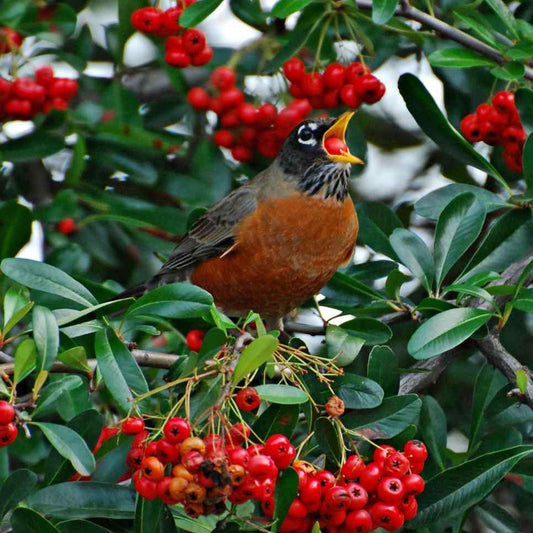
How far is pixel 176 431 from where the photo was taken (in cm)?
190

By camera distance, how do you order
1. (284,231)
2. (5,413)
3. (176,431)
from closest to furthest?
(176,431) → (5,413) → (284,231)

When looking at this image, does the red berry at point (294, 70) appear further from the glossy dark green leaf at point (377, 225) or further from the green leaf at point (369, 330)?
the green leaf at point (369, 330)

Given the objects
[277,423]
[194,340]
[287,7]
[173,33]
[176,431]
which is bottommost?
[194,340]

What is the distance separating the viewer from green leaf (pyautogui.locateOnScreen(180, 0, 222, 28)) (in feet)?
9.63

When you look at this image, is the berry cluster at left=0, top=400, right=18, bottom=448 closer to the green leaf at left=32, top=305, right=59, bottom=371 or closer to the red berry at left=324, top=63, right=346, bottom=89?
the green leaf at left=32, top=305, right=59, bottom=371

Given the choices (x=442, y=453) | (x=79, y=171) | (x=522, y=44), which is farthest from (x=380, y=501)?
(x=79, y=171)

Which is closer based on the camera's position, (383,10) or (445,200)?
(383,10)

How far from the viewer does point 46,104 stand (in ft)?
12.2

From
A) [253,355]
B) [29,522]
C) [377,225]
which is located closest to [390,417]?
[253,355]

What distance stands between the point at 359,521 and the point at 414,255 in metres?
1.02

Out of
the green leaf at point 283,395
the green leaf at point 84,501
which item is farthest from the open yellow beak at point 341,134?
the green leaf at point 84,501

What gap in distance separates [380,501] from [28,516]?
0.72 meters

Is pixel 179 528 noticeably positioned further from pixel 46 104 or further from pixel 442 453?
pixel 46 104

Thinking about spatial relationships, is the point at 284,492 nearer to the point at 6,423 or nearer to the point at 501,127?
the point at 6,423
